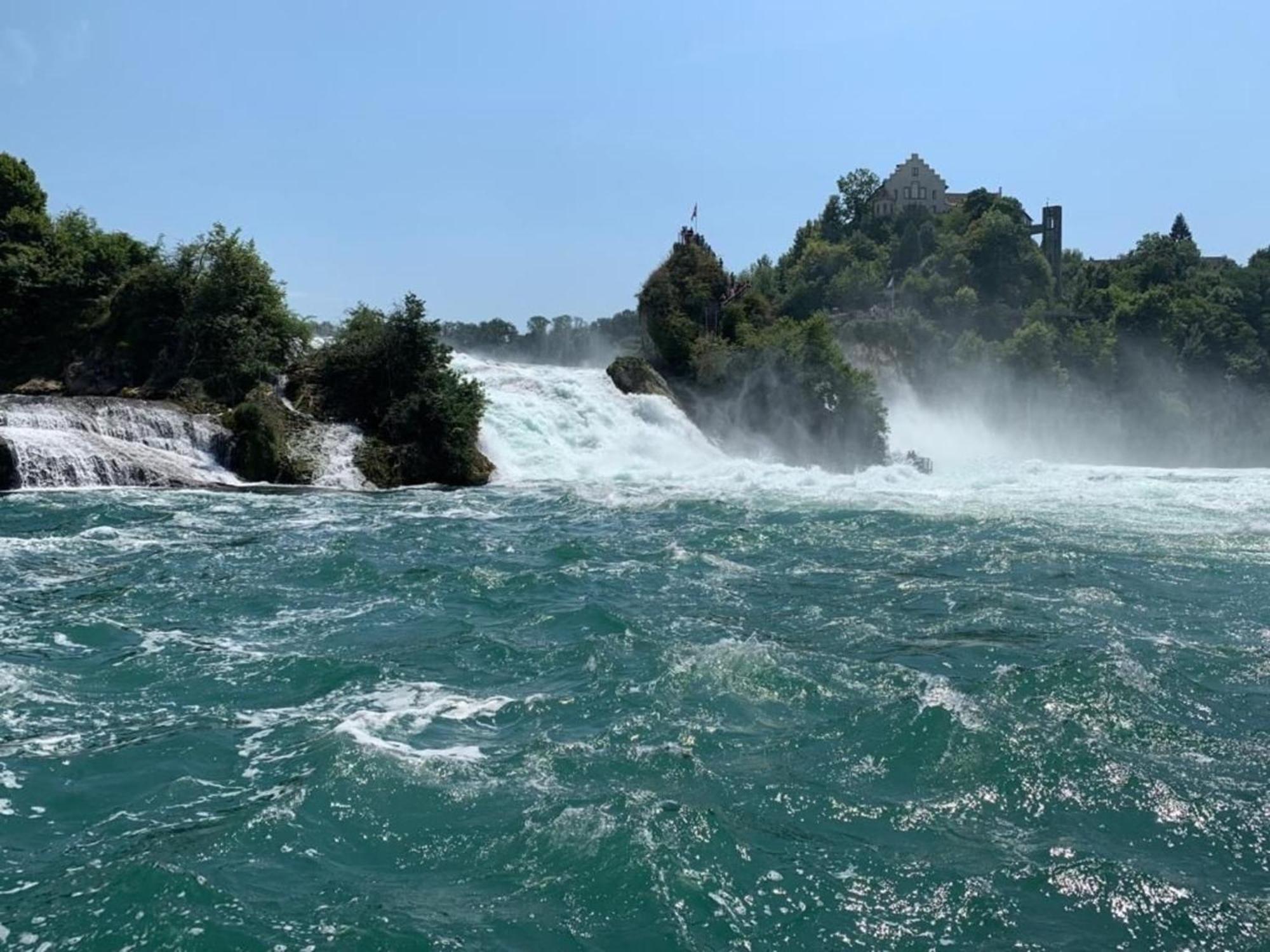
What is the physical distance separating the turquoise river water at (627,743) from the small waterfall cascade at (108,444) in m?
4.00

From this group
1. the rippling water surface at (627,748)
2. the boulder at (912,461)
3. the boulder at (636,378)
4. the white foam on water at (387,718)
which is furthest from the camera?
the boulder at (636,378)

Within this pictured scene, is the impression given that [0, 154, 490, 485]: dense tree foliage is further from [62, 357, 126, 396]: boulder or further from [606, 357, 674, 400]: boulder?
[606, 357, 674, 400]: boulder

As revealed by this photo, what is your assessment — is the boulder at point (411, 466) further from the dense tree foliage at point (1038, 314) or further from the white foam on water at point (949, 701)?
the dense tree foliage at point (1038, 314)

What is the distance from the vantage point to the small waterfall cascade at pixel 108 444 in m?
21.9

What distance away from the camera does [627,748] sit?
28.9 ft

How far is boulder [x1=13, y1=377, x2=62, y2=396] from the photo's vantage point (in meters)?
30.3

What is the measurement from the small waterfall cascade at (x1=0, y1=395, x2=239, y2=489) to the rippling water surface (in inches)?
205

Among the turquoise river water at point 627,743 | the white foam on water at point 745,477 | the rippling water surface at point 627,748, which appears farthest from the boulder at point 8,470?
the white foam on water at point 745,477

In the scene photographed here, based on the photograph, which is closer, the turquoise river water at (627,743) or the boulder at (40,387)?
the turquoise river water at (627,743)

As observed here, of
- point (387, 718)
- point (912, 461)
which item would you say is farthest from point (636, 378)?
point (387, 718)

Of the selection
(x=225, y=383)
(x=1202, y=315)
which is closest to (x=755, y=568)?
(x=225, y=383)

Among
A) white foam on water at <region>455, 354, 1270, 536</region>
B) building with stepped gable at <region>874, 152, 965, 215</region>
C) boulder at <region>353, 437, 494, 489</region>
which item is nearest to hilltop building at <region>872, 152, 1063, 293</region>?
building with stepped gable at <region>874, 152, 965, 215</region>

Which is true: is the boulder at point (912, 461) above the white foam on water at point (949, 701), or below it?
above

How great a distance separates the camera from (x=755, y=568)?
16.2 m
